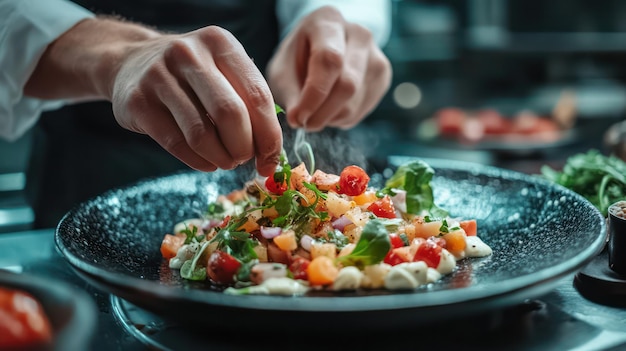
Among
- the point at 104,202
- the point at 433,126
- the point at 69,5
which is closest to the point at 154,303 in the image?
the point at 104,202

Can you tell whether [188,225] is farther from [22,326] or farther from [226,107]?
[22,326]

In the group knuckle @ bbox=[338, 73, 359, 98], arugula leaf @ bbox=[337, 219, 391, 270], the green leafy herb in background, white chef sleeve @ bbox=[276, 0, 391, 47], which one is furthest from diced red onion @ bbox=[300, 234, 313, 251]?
white chef sleeve @ bbox=[276, 0, 391, 47]

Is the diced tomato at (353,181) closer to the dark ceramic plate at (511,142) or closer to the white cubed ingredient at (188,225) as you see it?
the white cubed ingredient at (188,225)

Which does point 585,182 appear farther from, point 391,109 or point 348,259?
point 391,109

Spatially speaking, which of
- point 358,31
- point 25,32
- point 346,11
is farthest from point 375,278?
point 346,11

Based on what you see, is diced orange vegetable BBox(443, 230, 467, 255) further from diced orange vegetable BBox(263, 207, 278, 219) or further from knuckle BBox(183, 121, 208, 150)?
knuckle BBox(183, 121, 208, 150)

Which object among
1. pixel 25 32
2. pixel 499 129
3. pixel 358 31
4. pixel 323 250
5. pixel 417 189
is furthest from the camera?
pixel 499 129

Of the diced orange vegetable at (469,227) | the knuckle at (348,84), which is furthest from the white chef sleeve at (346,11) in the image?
the diced orange vegetable at (469,227)

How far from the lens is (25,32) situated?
171 cm

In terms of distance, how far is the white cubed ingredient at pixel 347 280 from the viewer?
1.12 metres

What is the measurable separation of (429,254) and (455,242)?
0.43ft

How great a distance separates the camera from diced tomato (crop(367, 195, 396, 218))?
145 cm

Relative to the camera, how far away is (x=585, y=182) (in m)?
1.73

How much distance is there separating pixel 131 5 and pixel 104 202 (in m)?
0.95
